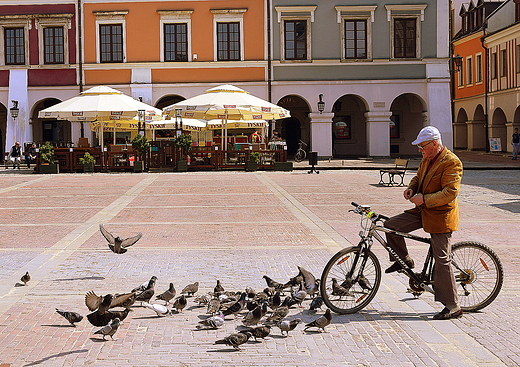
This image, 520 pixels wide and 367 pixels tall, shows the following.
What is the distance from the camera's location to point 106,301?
588 centimetres

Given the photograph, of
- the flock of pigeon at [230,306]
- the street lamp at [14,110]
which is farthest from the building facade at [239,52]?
the flock of pigeon at [230,306]

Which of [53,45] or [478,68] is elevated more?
[478,68]

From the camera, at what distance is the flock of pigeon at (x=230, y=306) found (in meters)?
5.81

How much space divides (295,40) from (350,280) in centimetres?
3099

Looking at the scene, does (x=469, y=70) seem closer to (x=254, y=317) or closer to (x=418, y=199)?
(x=418, y=199)

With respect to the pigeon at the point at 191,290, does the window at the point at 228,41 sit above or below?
above

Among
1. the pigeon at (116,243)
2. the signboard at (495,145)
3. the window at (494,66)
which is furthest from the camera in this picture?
the window at (494,66)

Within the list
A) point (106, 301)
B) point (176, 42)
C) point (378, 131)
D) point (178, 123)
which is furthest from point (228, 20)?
point (106, 301)

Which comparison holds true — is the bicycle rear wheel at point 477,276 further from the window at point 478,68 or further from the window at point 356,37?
the window at point 478,68

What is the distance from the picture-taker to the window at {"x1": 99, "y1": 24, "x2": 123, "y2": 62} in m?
36.4

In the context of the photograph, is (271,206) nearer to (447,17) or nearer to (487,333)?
(487,333)

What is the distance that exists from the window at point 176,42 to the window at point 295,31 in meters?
4.68

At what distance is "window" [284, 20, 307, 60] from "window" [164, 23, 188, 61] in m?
4.94

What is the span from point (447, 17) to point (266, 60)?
9.06 m
